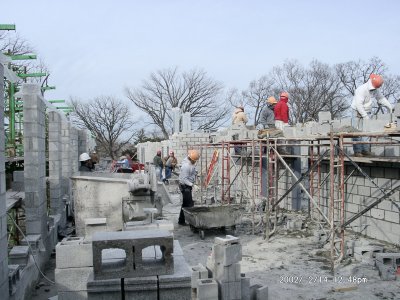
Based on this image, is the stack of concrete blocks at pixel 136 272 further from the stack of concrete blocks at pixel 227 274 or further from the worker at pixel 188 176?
the worker at pixel 188 176

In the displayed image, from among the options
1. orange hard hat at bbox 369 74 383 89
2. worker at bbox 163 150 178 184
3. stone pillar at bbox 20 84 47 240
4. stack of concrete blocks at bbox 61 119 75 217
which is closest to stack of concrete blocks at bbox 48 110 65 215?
stack of concrete blocks at bbox 61 119 75 217

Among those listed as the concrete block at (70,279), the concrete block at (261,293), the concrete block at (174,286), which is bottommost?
the concrete block at (261,293)

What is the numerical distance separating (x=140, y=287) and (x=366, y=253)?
5.32 metres

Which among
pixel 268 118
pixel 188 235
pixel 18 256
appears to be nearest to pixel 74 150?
pixel 188 235

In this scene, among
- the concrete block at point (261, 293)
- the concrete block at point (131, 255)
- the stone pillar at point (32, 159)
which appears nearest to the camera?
the concrete block at point (131, 255)

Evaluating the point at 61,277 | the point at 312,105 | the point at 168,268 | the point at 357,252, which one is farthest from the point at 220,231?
the point at 312,105

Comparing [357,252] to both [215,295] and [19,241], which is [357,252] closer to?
[215,295]

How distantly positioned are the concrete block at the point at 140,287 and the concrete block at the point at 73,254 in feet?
4.38

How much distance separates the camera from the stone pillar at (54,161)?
971cm

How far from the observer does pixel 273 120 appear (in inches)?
514

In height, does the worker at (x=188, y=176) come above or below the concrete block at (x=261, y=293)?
above

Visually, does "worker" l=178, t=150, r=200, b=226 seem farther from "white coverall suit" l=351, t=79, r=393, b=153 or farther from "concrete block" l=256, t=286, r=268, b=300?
"concrete block" l=256, t=286, r=268, b=300

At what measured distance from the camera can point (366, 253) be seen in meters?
7.83

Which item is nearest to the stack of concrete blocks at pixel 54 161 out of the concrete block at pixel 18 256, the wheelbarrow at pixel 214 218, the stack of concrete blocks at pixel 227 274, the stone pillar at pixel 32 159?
the stone pillar at pixel 32 159
